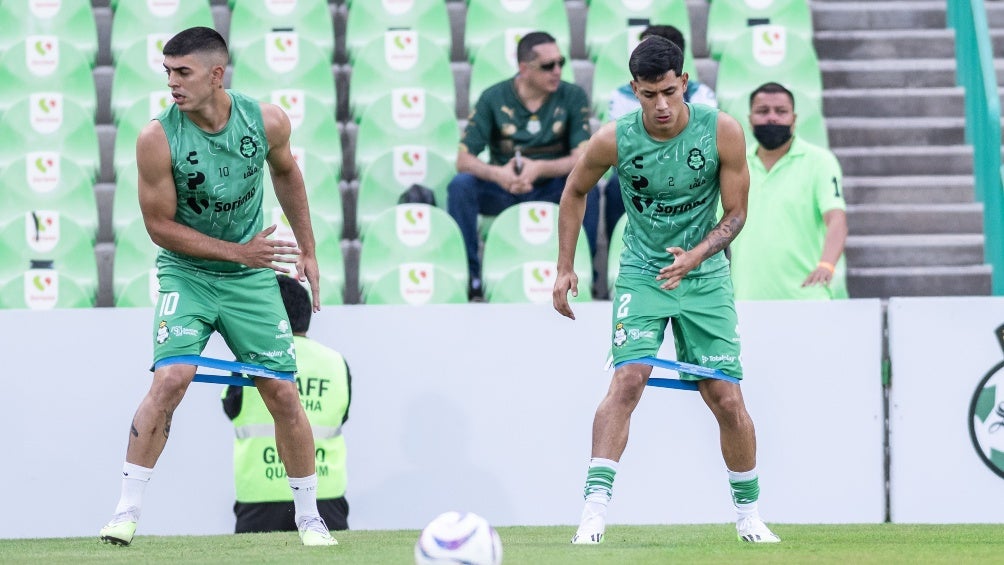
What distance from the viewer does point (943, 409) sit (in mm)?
8109

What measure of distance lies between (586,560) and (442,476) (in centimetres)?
284

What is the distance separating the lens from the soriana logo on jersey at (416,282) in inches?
362

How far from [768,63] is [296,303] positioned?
439 cm

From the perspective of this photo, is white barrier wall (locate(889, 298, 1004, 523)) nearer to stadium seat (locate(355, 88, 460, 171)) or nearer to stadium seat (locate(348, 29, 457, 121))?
stadium seat (locate(355, 88, 460, 171))

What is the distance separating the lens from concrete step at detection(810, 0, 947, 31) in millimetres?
11922

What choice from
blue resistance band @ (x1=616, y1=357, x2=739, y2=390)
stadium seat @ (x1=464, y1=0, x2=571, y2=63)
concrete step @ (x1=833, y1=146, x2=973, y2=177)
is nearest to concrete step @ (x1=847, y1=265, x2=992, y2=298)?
concrete step @ (x1=833, y1=146, x2=973, y2=177)

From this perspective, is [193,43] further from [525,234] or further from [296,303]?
[525,234]

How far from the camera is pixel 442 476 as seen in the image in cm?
824

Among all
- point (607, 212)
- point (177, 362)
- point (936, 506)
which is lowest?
point (936, 506)

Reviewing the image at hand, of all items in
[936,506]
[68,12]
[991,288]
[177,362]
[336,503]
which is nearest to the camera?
[177,362]

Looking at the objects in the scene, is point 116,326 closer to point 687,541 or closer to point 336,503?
point 336,503

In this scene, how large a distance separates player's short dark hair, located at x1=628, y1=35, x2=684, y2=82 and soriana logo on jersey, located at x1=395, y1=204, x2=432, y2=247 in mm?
3346

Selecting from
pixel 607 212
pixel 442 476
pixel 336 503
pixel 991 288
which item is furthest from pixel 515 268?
pixel 991 288

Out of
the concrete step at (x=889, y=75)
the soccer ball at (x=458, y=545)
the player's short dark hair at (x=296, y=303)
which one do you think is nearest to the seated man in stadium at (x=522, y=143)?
the player's short dark hair at (x=296, y=303)
